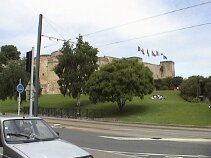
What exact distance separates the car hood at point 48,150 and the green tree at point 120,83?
150ft

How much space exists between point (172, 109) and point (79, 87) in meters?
14.8

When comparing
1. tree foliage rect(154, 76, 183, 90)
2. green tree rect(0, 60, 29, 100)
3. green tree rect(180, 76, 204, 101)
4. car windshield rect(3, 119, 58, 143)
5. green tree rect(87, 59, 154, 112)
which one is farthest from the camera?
tree foliage rect(154, 76, 183, 90)

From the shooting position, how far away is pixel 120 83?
2169 inches

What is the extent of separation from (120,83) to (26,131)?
1832 inches

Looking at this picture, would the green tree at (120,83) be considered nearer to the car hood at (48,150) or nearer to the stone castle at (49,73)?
the car hood at (48,150)

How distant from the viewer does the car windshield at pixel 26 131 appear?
27.4ft

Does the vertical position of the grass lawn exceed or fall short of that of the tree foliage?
it falls short

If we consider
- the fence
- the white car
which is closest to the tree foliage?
the fence

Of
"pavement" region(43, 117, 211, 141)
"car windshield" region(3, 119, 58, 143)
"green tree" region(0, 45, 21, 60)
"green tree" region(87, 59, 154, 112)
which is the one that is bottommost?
"pavement" region(43, 117, 211, 141)

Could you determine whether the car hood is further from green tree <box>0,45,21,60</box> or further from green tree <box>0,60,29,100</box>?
green tree <box>0,45,21,60</box>

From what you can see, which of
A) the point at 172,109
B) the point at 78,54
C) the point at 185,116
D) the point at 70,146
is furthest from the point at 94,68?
the point at 70,146

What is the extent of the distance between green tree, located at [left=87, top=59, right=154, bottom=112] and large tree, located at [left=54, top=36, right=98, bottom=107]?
5962mm

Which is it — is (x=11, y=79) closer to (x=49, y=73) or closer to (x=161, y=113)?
(x=161, y=113)

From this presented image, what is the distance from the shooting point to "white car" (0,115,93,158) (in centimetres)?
753
